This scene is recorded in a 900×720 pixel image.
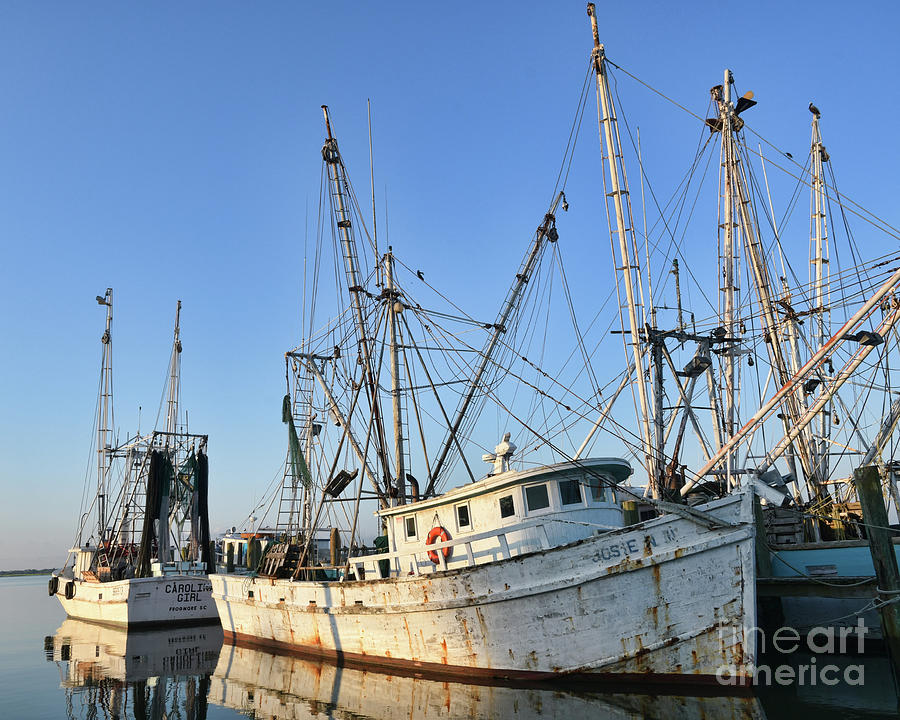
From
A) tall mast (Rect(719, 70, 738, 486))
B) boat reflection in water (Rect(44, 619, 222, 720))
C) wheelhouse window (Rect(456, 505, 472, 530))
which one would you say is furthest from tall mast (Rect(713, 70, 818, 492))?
boat reflection in water (Rect(44, 619, 222, 720))

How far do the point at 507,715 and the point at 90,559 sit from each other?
1287 inches

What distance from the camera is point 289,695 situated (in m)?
16.1

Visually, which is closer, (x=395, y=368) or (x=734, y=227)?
(x=395, y=368)

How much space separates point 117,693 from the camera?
673 inches

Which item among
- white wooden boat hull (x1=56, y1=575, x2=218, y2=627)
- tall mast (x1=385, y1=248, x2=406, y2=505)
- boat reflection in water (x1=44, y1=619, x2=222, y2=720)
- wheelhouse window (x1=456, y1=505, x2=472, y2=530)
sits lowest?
boat reflection in water (x1=44, y1=619, x2=222, y2=720)

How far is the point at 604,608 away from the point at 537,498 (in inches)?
117

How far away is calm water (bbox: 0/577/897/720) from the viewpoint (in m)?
12.7

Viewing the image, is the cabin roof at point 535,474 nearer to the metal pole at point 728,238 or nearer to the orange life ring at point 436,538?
the orange life ring at point 436,538

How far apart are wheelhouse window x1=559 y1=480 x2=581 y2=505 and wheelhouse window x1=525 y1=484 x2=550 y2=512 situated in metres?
0.35

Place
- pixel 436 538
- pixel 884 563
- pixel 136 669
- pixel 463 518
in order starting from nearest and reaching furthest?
1. pixel 884 563
2. pixel 463 518
3. pixel 436 538
4. pixel 136 669

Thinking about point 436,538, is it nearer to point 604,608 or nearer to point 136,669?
point 604,608

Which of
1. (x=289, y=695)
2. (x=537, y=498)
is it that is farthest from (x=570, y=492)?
(x=289, y=695)

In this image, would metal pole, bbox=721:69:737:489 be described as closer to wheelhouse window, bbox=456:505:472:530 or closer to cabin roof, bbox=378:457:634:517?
cabin roof, bbox=378:457:634:517

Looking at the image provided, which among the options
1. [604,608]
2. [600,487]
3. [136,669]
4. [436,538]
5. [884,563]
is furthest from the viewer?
[136,669]
